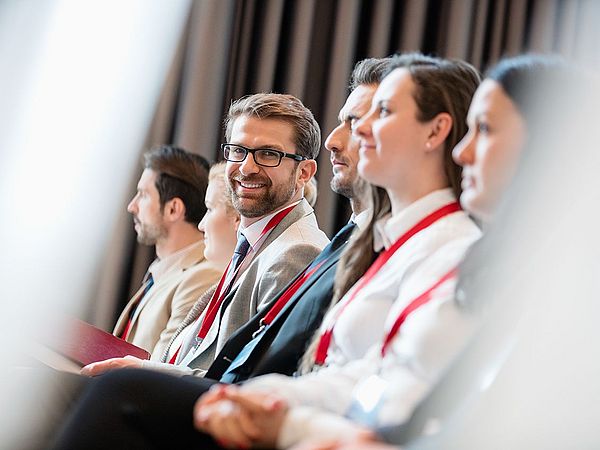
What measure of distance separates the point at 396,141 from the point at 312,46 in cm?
237

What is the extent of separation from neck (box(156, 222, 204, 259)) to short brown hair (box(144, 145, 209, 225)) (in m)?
0.03

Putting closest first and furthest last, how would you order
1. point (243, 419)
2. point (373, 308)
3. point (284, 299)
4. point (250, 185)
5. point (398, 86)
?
1. point (243, 419)
2. point (373, 308)
3. point (398, 86)
4. point (284, 299)
5. point (250, 185)

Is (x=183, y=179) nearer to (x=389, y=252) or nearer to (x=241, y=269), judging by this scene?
(x=241, y=269)

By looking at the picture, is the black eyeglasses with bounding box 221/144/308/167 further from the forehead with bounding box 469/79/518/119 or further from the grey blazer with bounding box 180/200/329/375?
the forehead with bounding box 469/79/518/119

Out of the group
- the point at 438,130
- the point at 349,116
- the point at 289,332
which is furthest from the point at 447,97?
the point at 349,116

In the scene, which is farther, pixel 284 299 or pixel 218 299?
pixel 218 299

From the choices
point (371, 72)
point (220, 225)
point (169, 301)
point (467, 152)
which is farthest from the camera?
point (169, 301)

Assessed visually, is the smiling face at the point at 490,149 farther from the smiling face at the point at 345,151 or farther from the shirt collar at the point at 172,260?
the shirt collar at the point at 172,260

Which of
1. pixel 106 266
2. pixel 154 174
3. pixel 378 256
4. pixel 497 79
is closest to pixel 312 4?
pixel 154 174

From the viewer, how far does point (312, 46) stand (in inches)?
149

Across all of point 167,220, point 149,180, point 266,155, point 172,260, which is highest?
point 266,155

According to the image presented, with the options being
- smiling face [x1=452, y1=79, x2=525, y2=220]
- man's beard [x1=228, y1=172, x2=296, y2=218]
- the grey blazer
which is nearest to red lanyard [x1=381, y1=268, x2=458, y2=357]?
smiling face [x1=452, y1=79, x2=525, y2=220]

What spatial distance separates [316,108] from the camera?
12.2ft

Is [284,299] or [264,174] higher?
[264,174]
